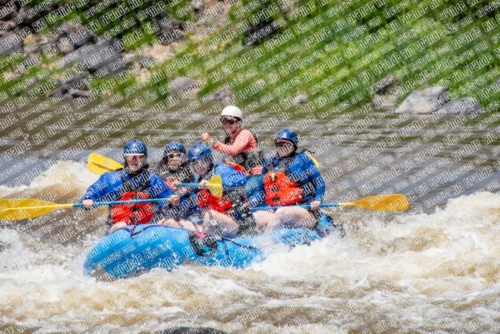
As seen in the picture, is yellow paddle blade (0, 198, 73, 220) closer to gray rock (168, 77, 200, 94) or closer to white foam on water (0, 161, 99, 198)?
white foam on water (0, 161, 99, 198)

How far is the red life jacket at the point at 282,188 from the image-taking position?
904 centimetres

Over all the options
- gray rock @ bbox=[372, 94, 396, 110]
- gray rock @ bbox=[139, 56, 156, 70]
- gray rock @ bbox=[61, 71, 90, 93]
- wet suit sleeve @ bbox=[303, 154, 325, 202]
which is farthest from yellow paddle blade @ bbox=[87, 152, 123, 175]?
gray rock @ bbox=[139, 56, 156, 70]

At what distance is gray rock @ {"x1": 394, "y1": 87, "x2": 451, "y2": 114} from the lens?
1647 cm

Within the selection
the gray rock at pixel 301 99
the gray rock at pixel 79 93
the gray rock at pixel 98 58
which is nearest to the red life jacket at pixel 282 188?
the gray rock at pixel 301 99

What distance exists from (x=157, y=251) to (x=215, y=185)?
867mm

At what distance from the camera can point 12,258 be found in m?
9.20

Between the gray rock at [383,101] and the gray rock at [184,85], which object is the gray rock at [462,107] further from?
the gray rock at [184,85]

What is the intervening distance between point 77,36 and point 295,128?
26.5ft

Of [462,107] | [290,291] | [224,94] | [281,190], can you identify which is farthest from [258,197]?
[224,94]

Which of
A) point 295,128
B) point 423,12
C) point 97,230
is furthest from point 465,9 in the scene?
point 97,230

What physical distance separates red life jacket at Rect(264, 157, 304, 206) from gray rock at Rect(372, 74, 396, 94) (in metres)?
8.90

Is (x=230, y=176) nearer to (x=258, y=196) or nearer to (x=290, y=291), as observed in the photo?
(x=258, y=196)

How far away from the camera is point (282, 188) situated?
9062mm

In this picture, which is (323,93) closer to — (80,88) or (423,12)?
(423,12)
